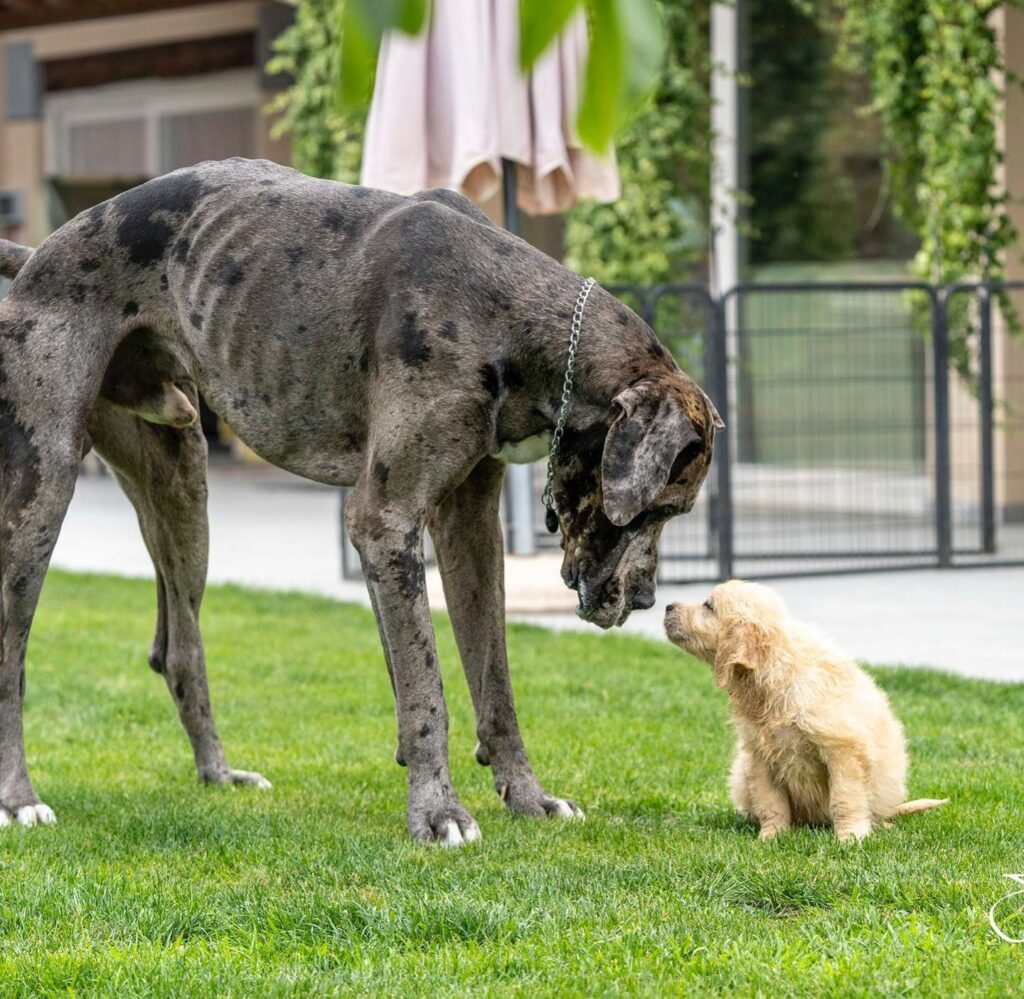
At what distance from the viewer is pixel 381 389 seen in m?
3.69

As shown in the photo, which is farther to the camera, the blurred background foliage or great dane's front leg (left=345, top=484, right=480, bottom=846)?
the blurred background foliage

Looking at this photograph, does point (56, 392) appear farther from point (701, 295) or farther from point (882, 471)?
point (882, 471)

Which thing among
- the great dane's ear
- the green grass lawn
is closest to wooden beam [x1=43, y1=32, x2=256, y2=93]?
the green grass lawn

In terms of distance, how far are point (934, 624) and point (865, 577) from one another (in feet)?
5.03

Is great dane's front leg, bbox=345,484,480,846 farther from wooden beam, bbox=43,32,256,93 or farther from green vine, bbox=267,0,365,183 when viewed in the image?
wooden beam, bbox=43,32,256,93

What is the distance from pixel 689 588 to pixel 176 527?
446 centimetres

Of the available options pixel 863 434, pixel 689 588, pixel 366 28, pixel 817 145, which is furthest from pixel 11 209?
pixel 366 28

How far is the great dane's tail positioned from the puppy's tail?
277cm

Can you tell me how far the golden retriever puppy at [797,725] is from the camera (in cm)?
374

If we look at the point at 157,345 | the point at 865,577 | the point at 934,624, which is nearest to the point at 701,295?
the point at 865,577

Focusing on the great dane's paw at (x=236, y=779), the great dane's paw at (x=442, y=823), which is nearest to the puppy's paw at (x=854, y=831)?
the great dane's paw at (x=442, y=823)

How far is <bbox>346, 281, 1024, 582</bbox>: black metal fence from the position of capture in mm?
9195

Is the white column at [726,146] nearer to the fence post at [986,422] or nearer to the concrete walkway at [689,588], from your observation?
the fence post at [986,422]

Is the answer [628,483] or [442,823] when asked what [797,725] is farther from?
[442,823]
